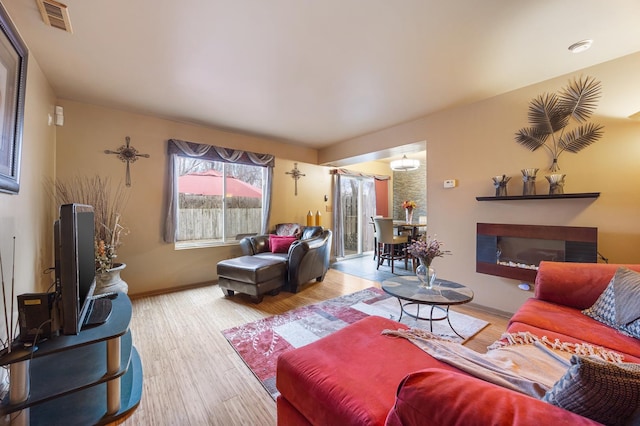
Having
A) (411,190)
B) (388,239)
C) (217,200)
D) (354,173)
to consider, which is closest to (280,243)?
(217,200)

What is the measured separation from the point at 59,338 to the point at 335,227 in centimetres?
480

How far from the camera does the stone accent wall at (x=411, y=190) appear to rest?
646 cm

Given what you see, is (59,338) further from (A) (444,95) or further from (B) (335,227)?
(B) (335,227)

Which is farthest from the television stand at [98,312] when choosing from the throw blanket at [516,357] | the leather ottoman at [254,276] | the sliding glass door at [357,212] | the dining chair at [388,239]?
the sliding glass door at [357,212]

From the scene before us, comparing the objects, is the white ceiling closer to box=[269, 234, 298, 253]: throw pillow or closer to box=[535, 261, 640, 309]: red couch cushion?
box=[535, 261, 640, 309]: red couch cushion

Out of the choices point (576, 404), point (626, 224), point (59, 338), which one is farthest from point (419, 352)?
point (626, 224)

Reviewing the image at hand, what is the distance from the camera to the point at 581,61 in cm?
222

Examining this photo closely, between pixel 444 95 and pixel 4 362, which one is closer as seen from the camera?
pixel 4 362

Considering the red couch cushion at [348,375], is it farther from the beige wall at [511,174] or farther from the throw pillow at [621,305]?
the beige wall at [511,174]

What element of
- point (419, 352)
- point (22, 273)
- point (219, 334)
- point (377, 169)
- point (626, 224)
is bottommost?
point (219, 334)

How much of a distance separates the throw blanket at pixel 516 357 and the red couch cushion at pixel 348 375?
7 centimetres

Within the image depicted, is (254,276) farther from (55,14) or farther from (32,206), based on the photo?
(55,14)

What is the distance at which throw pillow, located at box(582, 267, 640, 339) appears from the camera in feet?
4.65

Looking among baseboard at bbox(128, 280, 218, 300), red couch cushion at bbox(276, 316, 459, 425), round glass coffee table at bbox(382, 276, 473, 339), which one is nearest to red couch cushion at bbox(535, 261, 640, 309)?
round glass coffee table at bbox(382, 276, 473, 339)
